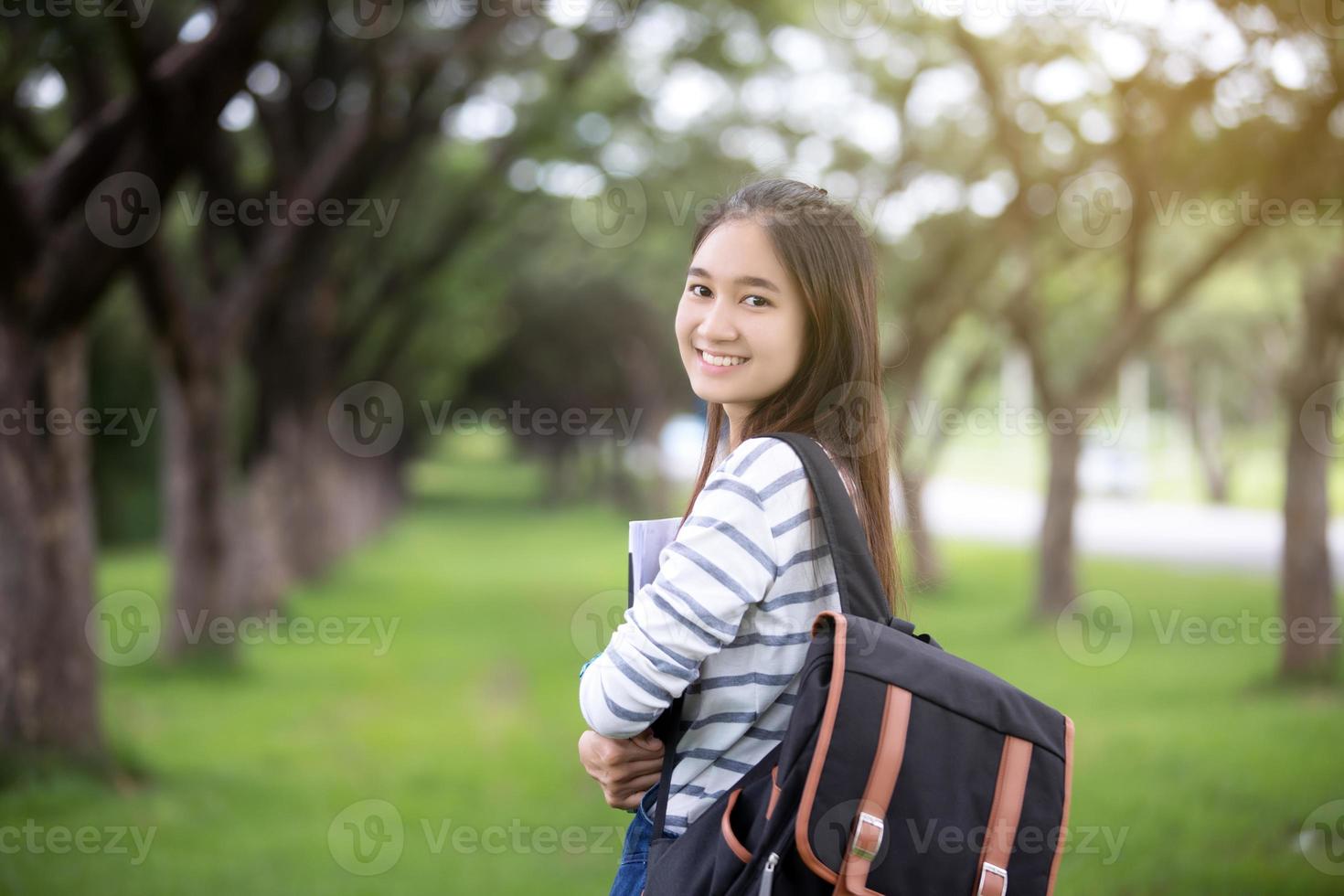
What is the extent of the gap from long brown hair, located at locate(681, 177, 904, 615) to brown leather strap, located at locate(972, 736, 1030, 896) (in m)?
0.41

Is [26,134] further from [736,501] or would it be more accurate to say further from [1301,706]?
[1301,706]

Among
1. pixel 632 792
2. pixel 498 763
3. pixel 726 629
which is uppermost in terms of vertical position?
pixel 726 629

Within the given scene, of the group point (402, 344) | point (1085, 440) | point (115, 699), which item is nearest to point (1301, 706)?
point (1085, 440)

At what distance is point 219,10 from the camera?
6.18m

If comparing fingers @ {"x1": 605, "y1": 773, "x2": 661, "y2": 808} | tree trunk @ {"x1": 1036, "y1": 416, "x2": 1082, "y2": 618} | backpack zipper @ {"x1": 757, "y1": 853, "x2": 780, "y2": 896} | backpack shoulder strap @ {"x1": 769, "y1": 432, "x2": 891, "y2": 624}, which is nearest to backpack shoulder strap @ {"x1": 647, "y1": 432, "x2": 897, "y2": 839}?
backpack shoulder strap @ {"x1": 769, "y1": 432, "x2": 891, "y2": 624}

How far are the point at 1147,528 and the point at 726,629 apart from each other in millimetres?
23487

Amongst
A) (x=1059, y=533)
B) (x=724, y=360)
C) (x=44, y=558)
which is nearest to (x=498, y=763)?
(x=44, y=558)

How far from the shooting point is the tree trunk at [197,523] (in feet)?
32.6

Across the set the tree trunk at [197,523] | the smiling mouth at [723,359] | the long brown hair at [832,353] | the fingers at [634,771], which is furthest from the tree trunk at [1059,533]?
the fingers at [634,771]

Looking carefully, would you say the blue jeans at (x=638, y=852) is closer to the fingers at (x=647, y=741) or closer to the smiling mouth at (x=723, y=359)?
the fingers at (x=647, y=741)

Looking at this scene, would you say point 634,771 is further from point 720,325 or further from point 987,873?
point 720,325

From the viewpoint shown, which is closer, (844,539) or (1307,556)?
(844,539)

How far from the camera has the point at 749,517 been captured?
1.73 m

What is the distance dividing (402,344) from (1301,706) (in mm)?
15800
